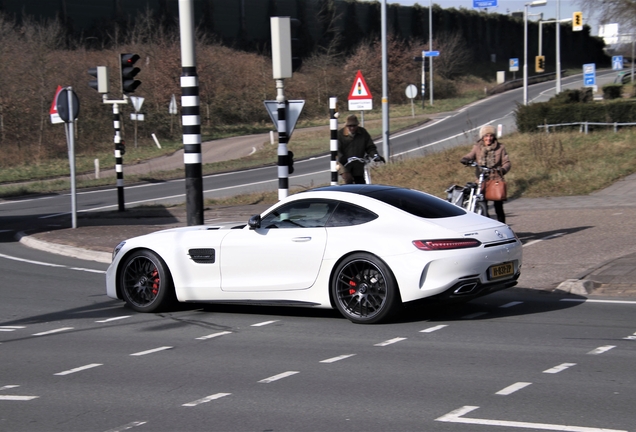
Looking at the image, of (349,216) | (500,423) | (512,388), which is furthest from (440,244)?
(500,423)

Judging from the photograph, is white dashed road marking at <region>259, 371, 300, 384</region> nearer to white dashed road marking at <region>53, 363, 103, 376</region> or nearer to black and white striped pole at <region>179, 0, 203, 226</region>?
white dashed road marking at <region>53, 363, 103, 376</region>

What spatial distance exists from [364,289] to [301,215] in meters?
1.15

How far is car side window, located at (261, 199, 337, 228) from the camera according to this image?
8625 mm

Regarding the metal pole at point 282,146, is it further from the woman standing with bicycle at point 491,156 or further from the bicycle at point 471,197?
the woman standing with bicycle at point 491,156

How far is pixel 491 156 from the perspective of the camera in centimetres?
1350

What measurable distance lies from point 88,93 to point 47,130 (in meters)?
6.74

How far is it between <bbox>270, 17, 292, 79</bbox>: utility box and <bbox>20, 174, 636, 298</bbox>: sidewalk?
4292mm

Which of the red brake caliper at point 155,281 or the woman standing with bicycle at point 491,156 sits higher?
the woman standing with bicycle at point 491,156

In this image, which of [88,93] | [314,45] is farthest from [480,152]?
[314,45]

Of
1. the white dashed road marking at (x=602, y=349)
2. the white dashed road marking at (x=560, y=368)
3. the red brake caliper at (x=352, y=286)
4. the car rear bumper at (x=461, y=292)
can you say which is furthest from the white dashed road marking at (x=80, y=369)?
the white dashed road marking at (x=602, y=349)

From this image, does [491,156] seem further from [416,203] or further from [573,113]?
[573,113]

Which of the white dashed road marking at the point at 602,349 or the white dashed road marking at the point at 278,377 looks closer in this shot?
the white dashed road marking at the point at 278,377

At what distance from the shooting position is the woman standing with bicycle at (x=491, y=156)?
13383 mm

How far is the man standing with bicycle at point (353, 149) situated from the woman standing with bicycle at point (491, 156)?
1.67m
